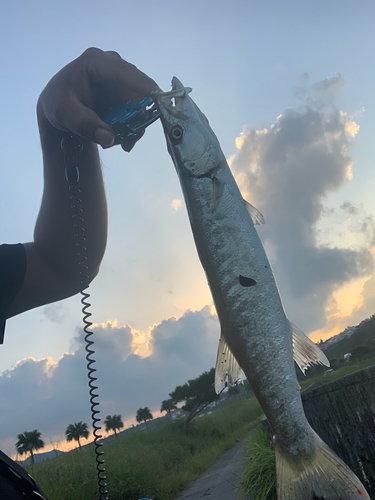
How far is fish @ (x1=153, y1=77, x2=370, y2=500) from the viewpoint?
1604mm

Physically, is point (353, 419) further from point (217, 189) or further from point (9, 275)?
point (9, 275)

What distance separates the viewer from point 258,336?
1827 millimetres

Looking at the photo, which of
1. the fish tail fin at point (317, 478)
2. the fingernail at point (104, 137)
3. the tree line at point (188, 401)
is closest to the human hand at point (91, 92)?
the fingernail at point (104, 137)

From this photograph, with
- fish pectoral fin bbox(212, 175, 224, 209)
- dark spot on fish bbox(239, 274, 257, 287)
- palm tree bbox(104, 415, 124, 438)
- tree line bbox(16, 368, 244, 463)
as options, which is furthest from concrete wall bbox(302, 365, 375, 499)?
palm tree bbox(104, 415, 124, 438)

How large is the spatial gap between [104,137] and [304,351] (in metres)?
1.59

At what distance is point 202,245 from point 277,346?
0.69 meters

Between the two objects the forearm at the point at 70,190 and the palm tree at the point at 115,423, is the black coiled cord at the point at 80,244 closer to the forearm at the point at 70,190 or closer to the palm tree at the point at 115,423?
the forearm at the point at 70,190

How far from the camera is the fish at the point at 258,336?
1604 mm

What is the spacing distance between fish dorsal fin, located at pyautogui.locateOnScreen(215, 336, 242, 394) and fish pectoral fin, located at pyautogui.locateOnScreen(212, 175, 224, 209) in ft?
2.73

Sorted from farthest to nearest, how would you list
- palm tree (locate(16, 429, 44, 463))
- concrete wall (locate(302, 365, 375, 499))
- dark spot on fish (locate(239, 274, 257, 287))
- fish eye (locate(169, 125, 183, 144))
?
palm tree (locate(16, 429, 44, 463)) < concrete wall (locate(302, 365, 375, 499)) < fish eye (locate(169, 125, 183, 144)) < dark spot on fish (locate(239, 274, 257, 287))

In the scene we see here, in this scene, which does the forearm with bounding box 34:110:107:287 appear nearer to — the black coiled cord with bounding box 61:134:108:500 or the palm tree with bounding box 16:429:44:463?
the black coiled cord with bounding box 61:134:108:500

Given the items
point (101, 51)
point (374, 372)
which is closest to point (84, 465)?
point (374, 372)

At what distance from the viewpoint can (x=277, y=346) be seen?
1.82 metres

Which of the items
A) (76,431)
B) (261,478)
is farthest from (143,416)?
(261,478)
